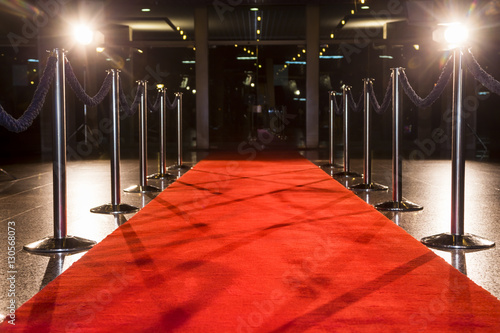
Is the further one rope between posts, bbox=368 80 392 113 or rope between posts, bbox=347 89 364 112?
rope between posts, bbox=347 89 364 112

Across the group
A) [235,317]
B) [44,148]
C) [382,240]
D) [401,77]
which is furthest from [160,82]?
[235,317]

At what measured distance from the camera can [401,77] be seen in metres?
5.01

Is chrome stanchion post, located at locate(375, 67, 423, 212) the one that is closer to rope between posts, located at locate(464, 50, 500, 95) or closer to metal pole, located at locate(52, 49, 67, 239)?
rope between posts, located at locate(464, 50, 500, 95)

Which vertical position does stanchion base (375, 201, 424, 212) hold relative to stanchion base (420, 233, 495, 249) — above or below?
above

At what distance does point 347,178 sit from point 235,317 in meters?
5.39

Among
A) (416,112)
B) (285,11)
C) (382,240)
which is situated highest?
(285,11)

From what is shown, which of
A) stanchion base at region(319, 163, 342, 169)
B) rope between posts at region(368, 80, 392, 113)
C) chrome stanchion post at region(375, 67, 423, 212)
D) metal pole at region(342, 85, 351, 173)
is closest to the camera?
chrome stanchion post at region(375, 67, 423, 212)

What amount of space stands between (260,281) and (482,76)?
202cm

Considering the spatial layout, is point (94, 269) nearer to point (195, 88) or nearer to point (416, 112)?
point (195, 88)

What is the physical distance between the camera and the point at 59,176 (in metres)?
3.60

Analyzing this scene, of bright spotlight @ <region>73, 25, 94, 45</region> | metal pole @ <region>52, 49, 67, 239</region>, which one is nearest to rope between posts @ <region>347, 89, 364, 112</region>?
metal pole @ <region>52, 49, 67, 239</region>

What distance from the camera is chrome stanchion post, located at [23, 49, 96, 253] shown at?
139 inches

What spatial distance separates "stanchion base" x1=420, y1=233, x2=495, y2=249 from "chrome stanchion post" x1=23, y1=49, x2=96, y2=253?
2.14 metres

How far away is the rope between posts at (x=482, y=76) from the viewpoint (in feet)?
11.4
